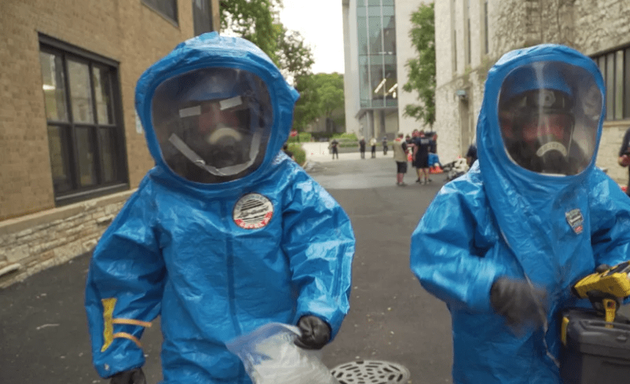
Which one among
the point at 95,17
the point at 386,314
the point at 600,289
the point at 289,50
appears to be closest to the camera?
the point at 600,289

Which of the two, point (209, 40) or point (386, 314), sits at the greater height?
point (209, 40)

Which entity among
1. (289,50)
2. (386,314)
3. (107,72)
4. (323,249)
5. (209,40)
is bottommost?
(386,314)

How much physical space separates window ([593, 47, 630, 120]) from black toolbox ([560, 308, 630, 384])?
9710 millimetres

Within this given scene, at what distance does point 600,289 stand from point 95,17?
8.27 metres

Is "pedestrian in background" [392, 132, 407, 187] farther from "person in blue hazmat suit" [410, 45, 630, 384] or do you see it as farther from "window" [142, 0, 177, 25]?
"person in blue hazmat suit" [410, 45, 630, 384]

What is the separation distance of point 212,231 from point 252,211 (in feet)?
0.52

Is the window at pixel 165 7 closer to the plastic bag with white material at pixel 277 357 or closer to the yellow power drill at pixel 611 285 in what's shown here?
the plastic bag with white material at pixel 277 357

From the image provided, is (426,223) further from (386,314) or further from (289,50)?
(289,50)

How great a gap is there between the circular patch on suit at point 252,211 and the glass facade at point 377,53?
171 feet

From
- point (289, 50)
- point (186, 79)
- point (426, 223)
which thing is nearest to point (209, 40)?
point (186, 79)

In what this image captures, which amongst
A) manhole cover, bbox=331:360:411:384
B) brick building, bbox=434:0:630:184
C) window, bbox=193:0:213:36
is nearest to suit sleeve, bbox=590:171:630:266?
manhole cover, bbox=331:360:411:384

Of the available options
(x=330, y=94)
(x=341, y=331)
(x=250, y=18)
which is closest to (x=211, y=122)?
(x=341, y=331)

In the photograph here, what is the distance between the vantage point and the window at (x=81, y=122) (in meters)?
7.43

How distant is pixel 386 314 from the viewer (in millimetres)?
4914
